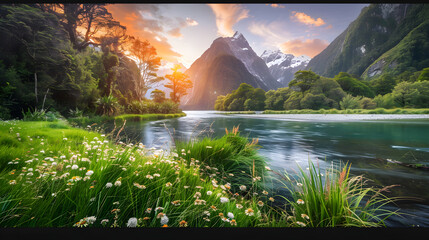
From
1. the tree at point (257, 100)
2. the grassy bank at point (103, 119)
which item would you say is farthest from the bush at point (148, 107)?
the tree at point (257, 100)

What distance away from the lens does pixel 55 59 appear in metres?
9.45

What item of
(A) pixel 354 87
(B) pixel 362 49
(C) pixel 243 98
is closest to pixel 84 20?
(C) pixel 243 98

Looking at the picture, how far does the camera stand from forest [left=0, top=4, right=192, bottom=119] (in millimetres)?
8254

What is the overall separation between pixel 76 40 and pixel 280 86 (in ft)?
149

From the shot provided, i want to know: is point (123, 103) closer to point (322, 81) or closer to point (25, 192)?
point (25, 192)

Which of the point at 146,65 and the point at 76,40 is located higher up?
the point at 76,40

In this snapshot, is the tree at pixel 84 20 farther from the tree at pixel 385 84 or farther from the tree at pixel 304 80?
the tree at pixel 385 84

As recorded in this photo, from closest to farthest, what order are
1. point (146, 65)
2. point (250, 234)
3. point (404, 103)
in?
1. point (250, 234)
2. point (146, 65)
3. point (404, 103)

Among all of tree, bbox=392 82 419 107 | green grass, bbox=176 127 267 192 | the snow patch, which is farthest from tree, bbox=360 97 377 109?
green grass, bbox=176 127 267 192

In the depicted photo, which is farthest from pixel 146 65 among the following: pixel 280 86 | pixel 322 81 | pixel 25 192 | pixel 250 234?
pixel 280 86

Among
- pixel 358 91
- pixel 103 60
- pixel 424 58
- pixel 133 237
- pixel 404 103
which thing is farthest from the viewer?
pixel 358 91

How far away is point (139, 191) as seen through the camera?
1585mm

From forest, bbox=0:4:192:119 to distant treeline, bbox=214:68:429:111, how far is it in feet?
67.9

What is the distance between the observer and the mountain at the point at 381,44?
2631 centimetres
